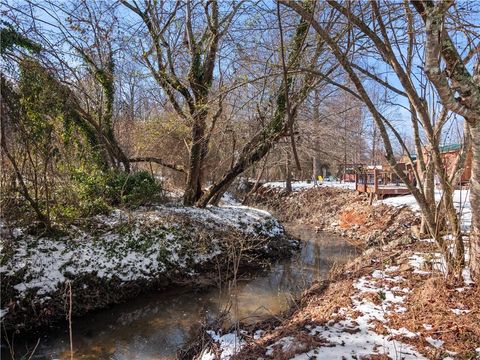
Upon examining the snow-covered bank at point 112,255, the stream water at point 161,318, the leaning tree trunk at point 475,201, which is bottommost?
the stream water at point 161,318

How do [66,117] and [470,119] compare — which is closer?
[470,119]

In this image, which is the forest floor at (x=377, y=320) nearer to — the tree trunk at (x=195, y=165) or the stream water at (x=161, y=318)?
the stream water at (x=161, y=318)

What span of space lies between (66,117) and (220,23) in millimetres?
3696

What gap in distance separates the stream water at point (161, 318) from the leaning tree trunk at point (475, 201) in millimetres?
2246

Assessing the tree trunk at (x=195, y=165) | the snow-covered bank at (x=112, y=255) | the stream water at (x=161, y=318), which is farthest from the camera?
the tree trunk at (x=195, y=165)

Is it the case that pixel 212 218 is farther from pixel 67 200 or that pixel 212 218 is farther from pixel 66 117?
pixel 66 117

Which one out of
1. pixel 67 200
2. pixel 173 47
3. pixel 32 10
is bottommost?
pixel 67 200

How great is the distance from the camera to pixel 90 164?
806 centimetres

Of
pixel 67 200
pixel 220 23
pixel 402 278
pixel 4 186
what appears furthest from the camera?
pixel 220 23

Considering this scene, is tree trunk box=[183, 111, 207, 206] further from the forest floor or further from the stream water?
the forest floor

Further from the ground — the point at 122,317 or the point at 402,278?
the point at 402,278

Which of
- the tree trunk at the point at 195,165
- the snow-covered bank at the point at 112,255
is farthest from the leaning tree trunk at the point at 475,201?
the tree trunk at the point at 195,165

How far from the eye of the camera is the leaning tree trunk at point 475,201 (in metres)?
3.04

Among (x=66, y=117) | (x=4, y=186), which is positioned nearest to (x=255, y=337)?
(x=4, y=186)
